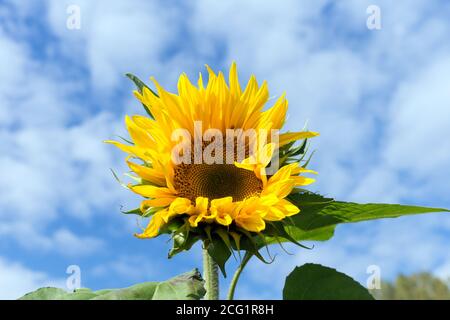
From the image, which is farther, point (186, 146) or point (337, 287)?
point (186, 146)

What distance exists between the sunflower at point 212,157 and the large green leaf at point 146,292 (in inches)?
8.8

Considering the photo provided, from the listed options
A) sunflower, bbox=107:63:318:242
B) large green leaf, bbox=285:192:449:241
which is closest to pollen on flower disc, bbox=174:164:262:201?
sunflower, bbox=107:63:318:242

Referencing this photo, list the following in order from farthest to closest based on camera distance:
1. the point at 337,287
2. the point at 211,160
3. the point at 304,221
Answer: the point at 211,160 → the point at 304,221 → the point at 337,287

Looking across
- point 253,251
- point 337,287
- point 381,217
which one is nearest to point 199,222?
point 253,251

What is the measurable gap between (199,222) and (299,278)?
0.41 metres

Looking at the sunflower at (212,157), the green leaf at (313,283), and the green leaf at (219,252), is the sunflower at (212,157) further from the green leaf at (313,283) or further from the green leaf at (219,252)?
the green leaf at (313,283)

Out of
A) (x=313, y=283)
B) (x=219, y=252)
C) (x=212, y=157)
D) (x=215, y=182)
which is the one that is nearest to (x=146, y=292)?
(x=219, y=252)

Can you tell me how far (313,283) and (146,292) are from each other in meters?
0.60

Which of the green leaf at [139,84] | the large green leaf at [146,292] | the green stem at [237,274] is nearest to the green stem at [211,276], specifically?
the green stem at [237,274]

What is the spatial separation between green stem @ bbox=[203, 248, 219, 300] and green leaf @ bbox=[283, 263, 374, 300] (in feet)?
0.81

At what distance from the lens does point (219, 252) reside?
2062mm
